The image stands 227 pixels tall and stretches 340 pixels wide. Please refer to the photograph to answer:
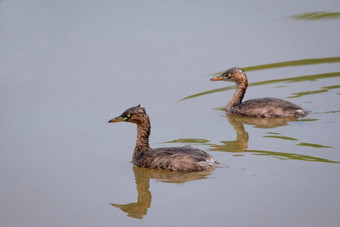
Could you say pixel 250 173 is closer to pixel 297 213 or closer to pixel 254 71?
pixel 297 213

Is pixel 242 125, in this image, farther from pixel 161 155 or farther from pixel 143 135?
pixel 161 155

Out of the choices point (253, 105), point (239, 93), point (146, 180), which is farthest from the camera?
point (239, 93)

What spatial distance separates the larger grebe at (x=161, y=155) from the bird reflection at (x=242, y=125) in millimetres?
853

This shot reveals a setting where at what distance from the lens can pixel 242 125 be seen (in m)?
11.7

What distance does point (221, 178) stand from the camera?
29.1 ft

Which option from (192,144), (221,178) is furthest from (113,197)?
(192,144)

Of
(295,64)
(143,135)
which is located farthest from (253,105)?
(143,135)

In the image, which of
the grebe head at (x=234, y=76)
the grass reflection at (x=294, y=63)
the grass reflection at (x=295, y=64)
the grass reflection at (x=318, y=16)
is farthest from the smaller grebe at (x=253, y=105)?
the grass reflection at (x=318, y=16)

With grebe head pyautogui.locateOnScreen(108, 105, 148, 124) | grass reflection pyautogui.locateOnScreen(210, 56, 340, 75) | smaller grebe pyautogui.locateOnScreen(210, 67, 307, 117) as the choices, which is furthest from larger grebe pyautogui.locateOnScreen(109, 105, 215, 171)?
grass reflection pyautogui.locateOnScreen(210, 56, 340, 75)

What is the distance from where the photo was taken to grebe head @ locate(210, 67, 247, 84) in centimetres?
1286

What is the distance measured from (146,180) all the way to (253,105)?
3.51 meters

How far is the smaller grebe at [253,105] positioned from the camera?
11.7m

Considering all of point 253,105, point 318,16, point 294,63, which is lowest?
point 253,105

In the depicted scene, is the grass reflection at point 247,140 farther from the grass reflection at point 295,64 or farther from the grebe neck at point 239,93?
the grass reflection at point 295,64
